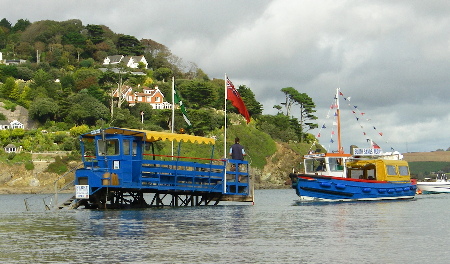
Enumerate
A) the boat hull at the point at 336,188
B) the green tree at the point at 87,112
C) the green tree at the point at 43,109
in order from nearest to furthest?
A: 1. the boat hull at the point at 336,188
2. the green tree at the point at 87,112
3. the green tree at the point at 43,109

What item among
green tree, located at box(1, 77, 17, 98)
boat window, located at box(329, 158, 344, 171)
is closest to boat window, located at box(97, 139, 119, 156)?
boat window, located at box(329, 158, 344, 171)

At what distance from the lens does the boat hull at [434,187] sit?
78.0 meters

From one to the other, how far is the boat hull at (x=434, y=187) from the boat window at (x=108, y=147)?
46865mm

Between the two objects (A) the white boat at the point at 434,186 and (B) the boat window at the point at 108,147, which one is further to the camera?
(A) the white boat at the point at 434,186

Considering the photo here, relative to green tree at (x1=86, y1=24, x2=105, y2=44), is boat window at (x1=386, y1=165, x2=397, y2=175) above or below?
below

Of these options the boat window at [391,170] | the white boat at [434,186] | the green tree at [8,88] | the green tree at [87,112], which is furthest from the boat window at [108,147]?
the green tree at [8,88]

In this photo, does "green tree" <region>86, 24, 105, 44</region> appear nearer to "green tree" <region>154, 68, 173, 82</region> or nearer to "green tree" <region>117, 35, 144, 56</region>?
"green tree" <region>117, 35, 144, 56</region>

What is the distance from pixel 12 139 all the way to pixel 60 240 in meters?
90.2

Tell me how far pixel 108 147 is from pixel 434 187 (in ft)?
158

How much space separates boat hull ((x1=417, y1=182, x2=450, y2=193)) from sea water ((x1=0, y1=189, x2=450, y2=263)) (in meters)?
38.6

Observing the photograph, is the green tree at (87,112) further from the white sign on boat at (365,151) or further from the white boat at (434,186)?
the white sign on boat at (365,151)

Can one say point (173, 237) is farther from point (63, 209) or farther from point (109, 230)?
point (63, 209)

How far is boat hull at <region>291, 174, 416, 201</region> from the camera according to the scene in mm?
49188

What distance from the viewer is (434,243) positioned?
A: 2602 cm
